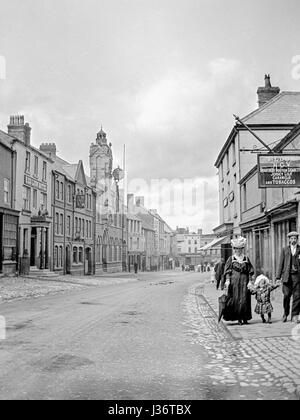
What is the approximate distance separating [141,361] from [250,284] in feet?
13.4

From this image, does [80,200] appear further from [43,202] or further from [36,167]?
[36,167]

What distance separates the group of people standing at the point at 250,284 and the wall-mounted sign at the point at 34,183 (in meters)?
27.3

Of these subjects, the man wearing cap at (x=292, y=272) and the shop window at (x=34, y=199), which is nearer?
the man wearing cap at (x=292, y=272)

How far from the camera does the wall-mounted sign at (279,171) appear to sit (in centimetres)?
1397

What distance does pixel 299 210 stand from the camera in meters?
14.6

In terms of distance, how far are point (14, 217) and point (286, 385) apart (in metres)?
27.9

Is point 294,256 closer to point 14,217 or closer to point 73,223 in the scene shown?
point 14,217

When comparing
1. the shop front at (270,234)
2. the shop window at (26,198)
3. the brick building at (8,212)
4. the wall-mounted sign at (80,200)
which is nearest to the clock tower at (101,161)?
the wall-mounted sign at (80,200)

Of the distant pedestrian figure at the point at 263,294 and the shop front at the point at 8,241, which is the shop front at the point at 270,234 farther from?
the shop front at the point at 8,241

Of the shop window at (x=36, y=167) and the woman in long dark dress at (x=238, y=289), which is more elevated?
the shop window at (x=36, y=167)

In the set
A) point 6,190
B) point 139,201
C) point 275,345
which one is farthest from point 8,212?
point 139,201

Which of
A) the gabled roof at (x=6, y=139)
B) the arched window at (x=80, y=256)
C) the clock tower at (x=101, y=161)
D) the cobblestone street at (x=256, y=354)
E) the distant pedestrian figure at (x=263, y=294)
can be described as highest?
the clock tower at (x=101, y=161)

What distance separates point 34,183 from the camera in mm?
37031
